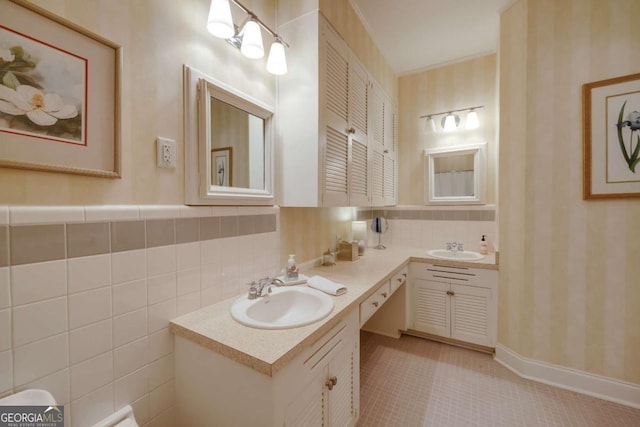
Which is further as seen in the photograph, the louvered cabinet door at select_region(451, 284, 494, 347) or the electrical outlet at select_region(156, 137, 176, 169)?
the louvered cabinet door at select_region(451, 284, 494, 347)

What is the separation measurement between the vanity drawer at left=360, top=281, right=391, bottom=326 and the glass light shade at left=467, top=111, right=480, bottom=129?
69.5 inches

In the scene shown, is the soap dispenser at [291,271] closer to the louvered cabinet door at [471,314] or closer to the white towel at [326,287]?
the white towel at [326,287]

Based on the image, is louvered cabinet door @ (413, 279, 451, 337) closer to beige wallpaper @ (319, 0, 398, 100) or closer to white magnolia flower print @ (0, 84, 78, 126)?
beige wallpaper @ (319, 0, 398, 100)

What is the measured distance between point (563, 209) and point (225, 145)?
7.01ft

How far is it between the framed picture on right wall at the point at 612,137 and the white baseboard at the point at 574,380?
1.16 m

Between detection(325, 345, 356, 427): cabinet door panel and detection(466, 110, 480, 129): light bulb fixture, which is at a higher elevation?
detection(466, 110, 480, 129): light bulb fixture

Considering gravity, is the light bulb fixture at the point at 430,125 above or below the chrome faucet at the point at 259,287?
above

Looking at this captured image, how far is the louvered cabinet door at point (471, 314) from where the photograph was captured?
206cm

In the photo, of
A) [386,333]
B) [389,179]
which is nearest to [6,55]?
[389,179]

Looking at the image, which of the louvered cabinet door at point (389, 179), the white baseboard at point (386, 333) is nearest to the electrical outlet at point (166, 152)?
the louvered cabinet door at point (389, 179)

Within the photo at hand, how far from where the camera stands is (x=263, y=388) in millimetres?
790

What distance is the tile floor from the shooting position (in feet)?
4.78

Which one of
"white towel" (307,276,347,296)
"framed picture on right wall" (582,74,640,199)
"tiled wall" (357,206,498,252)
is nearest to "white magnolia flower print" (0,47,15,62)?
"white towel" (307,276,347,296)

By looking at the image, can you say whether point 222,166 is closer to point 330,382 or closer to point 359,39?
point 330,382
